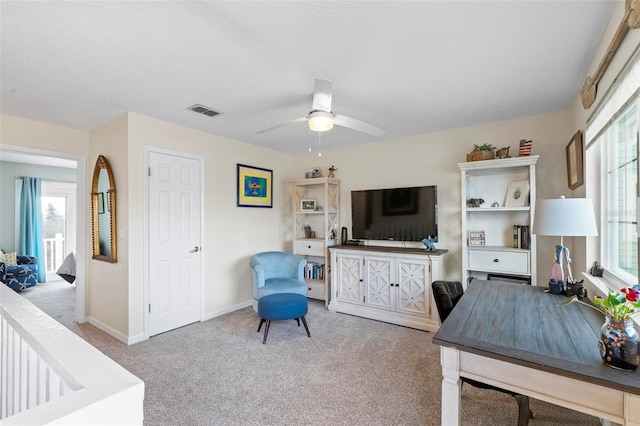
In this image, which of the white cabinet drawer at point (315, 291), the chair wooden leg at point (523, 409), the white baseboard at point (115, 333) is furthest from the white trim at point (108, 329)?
the chair wooden leg at point (523, 409)

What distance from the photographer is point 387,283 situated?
3586 millimetres

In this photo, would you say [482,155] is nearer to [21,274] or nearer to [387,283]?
[387,283]

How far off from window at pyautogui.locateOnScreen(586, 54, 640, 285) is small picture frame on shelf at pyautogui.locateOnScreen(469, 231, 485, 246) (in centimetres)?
123

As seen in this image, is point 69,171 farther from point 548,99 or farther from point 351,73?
point 548,99

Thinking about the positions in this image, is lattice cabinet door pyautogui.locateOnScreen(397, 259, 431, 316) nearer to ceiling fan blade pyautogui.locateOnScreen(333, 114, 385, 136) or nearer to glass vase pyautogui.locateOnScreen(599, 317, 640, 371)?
ceiling fan blade pyautogui.locateOnScreen(333, 114, 385, 136)

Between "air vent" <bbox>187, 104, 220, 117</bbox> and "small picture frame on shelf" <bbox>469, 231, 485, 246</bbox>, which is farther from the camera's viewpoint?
"small picture frame on shelf" <bbox>469, 231, 485, 246</bbox>

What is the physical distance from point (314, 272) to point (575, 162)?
10.9 feet

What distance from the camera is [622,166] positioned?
1796 millimetres

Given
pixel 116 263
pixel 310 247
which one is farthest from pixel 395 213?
pixel 116 263

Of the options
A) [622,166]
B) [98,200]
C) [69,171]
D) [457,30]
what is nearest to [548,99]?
[622,166]

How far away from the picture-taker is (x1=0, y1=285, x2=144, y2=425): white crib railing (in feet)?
2.05

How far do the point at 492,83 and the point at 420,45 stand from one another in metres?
0.94

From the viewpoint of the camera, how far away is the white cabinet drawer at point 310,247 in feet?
14.3

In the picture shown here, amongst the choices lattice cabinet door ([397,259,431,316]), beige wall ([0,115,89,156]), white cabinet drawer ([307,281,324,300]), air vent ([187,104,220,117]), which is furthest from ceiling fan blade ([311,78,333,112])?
beige wall ([0,115,89,156])
